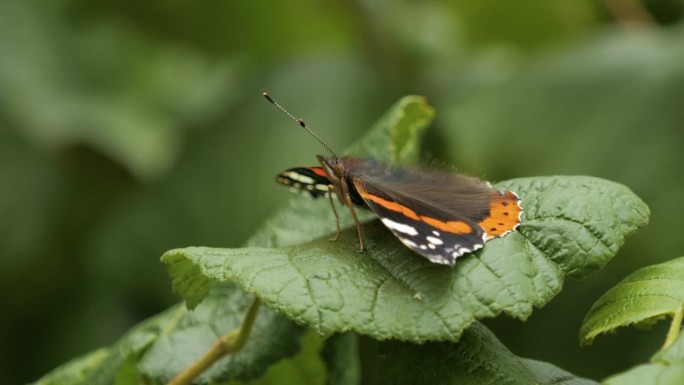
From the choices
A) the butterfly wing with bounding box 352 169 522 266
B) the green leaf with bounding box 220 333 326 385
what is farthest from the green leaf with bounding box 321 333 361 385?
the butterfly wing with bounding box 352 169 522 266

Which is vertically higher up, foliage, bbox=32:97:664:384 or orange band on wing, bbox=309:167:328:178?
orange band on wing, bbox=309:167:328:178

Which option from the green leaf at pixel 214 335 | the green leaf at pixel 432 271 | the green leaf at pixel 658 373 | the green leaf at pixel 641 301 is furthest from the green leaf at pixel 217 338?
the green leaf at pixel 658 373

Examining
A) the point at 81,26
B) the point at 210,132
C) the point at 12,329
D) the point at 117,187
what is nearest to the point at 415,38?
the point at 210,132

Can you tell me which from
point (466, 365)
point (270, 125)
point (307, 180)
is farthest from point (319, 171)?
point (270, 125)

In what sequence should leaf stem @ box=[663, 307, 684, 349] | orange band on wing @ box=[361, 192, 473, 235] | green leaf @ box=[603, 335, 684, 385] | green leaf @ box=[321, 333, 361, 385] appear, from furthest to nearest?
1. green leaf @ box=[321, 333, 361, 385]
2. orange band on wing @ box=[361, 192, 473, 235]
3. leaf stem @ box=[663, 307, 684, 349]
4. green leaf @ box=[603, 335, 684, 385]

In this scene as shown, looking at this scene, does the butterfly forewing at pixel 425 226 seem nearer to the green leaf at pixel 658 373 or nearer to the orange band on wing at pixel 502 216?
the orange band on wing at pixel 502 216

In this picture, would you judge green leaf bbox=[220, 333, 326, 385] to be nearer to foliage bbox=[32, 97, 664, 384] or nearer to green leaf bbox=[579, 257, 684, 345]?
foliage bbox=[32, 97, 664, 384]

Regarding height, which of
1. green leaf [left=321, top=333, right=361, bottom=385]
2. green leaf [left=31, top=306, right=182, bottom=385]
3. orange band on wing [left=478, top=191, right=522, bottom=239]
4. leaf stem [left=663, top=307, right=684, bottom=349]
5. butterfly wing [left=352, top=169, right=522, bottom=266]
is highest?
green leaf [left=31, top=306, right=182, bottom=385]
